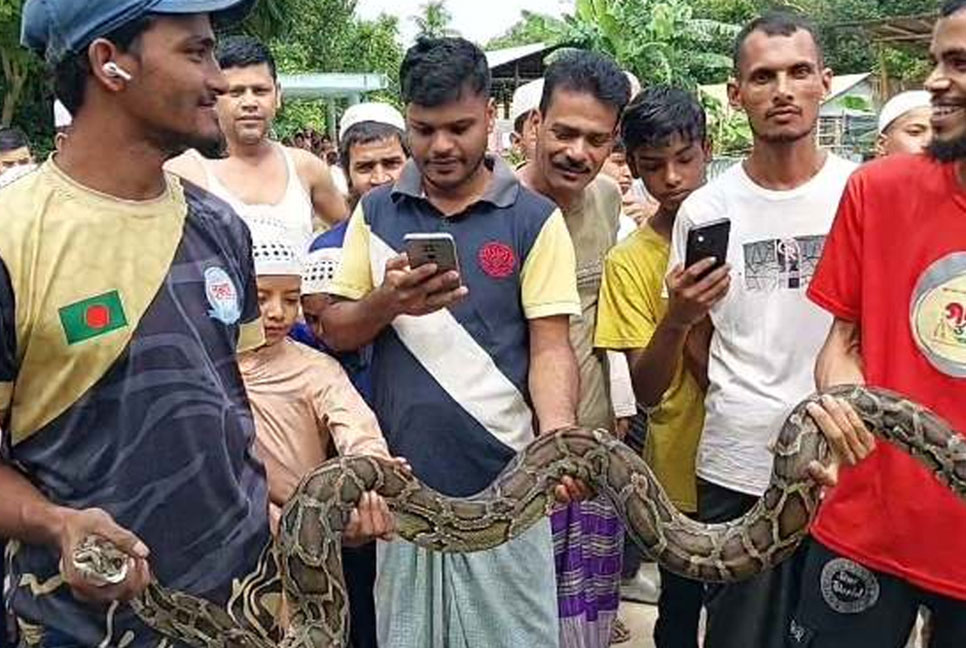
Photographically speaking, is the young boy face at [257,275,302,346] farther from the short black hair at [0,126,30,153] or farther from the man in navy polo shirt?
the short black hair at [0,126,30,153]

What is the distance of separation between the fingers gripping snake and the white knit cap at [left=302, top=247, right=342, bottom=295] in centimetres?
112

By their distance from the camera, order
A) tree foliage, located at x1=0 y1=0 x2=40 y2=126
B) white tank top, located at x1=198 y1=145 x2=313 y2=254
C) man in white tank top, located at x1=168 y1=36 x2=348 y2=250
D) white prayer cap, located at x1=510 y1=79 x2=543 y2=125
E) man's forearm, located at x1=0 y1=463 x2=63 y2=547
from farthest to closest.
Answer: tree foliage, located at x1=0 y1=0 x2=40 y2=126 < white prayer cap, located at x1=510 y1=79 x2=543 y2=125 < man in white tank top, located at x1=168 y1=36 x2=348 y2=250 < white tank top, located at x1=198 y1=145 x2=313 y2=254 < man's forearm, located at x1=0 y1=463 x2=63 y2=547

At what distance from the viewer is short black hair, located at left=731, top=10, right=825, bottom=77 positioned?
430 centimetres

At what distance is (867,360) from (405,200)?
1.64m

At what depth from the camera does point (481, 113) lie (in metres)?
4.04

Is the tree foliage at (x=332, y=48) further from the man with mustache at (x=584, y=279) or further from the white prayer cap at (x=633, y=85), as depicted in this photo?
the man with mustache at (x=584, y=279)

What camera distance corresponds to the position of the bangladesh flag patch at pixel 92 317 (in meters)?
2.39

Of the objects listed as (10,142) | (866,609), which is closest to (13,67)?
(10,142)

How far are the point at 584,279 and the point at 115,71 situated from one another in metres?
2.62

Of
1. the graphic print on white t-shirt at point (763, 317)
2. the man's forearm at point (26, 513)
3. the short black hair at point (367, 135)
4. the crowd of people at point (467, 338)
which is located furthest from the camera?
the short black hair at point (367, 135)

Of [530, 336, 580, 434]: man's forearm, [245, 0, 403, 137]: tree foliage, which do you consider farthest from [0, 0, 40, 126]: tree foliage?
[530, 336, 580, 434]: man's forearm

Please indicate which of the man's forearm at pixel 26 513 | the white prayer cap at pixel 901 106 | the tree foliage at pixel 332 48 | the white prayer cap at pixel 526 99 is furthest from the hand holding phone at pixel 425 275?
the tree foliage at pixel 332 48

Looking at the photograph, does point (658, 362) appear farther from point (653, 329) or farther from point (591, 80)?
point (591, 80)

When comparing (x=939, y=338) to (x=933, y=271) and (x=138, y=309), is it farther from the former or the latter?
(x=138, y=309)
